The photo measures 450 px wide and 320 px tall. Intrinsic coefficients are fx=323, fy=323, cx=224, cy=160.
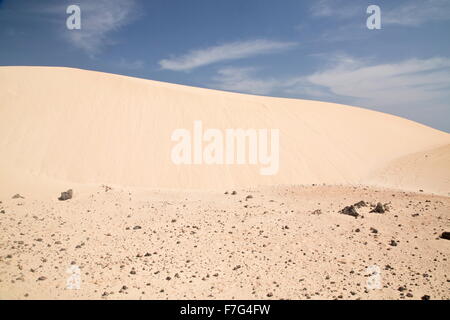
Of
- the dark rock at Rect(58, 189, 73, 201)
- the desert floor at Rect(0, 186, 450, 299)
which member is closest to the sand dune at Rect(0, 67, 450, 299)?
the desert floor at Rect(0, 186, 450, 299)

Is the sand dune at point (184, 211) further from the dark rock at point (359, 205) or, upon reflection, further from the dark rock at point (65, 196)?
the dark rock at point (65, 196)

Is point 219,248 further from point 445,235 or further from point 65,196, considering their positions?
point 65,196

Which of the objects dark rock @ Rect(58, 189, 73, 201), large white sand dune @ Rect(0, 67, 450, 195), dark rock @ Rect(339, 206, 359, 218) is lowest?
dark rock @ Rect(339, 206, 359, 218)

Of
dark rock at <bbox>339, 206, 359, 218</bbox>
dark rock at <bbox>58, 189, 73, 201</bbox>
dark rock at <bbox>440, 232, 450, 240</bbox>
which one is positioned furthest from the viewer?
dark rock at <bbox>58, 189, 73, 201</bbox>

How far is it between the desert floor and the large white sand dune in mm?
3674

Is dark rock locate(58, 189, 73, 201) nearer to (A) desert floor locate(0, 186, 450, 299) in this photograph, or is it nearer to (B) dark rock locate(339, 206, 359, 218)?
(A) desert floor locate(0, 186, 450, 299)

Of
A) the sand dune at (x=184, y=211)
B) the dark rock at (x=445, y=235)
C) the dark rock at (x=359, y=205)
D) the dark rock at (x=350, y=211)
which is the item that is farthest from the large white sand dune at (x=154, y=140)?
the dark rock at (x=445, y=235)

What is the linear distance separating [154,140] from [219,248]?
9.49m

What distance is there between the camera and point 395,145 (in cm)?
1823

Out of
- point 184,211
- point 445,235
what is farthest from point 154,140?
point 445,235

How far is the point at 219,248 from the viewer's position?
17.5 ft

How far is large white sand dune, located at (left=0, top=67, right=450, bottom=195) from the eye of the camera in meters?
11.9

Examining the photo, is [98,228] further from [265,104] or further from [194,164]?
[265,104]
